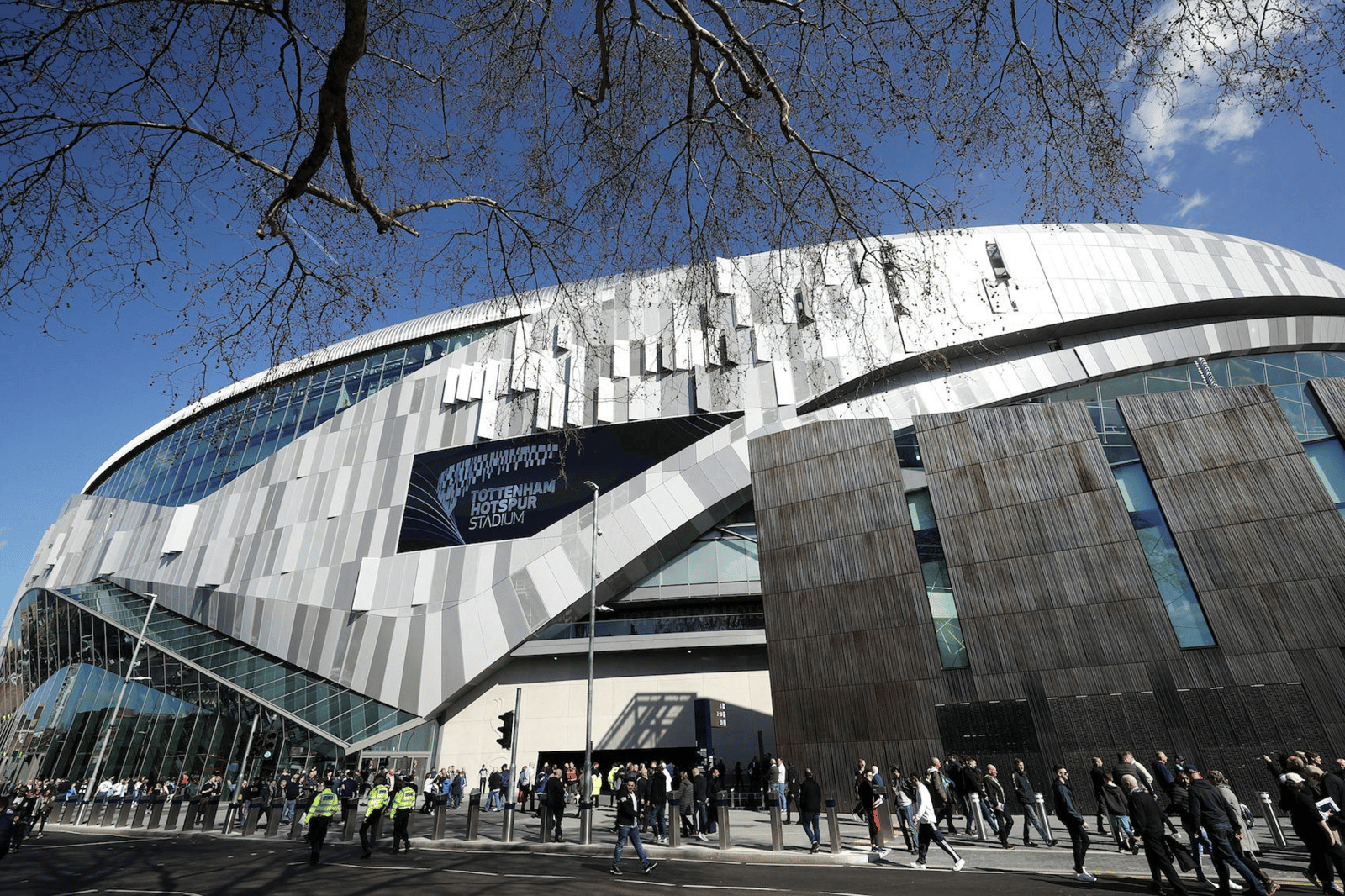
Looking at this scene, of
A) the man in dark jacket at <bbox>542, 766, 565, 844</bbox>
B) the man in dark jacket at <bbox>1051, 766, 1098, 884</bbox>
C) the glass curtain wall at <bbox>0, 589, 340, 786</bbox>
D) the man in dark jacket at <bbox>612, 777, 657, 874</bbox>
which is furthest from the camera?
the glass curtain wall at <bbox>0, 589, 340, 786</bbox>

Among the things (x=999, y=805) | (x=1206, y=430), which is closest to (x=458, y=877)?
(x=999, y=805)

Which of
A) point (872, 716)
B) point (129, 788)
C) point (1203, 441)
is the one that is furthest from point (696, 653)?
point (129, 788)

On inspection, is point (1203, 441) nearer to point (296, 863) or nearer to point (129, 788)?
point (296, 863)

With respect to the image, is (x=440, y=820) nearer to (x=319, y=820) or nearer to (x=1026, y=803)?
(x=319, y=820)

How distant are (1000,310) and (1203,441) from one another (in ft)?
38.8

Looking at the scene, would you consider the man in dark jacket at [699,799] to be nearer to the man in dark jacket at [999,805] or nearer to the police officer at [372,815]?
the man in dark jacket at [999,805]

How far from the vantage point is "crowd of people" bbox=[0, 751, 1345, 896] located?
7.08 meters

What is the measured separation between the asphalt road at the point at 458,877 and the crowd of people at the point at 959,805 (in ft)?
1.79

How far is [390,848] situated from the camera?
41.9ft

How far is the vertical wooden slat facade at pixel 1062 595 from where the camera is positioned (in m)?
14.7

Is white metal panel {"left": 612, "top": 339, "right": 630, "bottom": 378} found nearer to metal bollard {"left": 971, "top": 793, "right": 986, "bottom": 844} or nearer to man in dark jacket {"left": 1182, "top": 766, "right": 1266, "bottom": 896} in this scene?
metal bollard {"left": 971, "top": 793, "right": 986, "bottom": 844}

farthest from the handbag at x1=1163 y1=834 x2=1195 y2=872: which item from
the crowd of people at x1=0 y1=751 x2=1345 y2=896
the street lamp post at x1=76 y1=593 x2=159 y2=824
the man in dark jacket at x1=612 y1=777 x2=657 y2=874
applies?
the street lamp post at x1=76 y1=593 x2=159 y2=824

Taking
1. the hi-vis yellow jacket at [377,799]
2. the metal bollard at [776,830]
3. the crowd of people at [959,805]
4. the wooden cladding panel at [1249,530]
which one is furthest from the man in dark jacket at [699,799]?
the wooden cladding panel at [1249,530]

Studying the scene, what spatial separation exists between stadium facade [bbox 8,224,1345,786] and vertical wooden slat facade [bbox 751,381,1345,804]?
81mm
